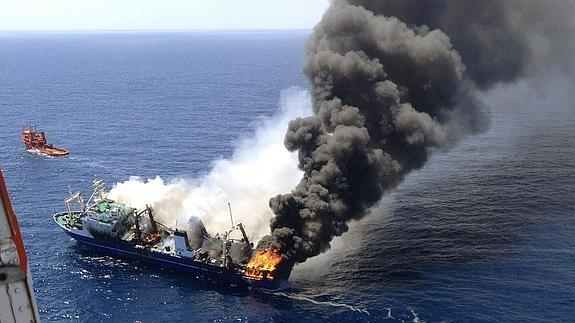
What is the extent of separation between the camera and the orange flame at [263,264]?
77250mm

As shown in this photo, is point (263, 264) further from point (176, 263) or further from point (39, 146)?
point (39, 146)

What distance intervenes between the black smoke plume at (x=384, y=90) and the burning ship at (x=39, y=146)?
268 ft

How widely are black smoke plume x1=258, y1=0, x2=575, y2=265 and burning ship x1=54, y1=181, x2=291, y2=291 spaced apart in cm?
416

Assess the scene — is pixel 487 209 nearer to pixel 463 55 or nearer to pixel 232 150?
pixel 463 55

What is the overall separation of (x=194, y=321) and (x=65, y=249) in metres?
34.8

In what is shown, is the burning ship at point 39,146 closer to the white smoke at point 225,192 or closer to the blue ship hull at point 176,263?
the white smoke at point 225,192

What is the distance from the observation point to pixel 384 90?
3263 inches

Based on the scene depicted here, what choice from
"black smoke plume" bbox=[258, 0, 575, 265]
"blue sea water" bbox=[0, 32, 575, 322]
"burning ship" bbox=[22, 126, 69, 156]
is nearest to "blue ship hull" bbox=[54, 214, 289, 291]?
"blue sea water" bbox=[0, 32, 575, 322]

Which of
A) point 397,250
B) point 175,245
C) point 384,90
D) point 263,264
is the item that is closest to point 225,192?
point 175,245

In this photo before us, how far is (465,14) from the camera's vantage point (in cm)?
9200

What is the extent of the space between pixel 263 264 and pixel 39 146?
91.4m

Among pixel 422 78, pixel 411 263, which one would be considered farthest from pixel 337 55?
pixel 411 263

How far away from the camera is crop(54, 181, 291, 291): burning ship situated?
7900cm

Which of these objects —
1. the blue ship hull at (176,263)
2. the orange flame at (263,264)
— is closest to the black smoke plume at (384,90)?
the orange flame at (263,264)
